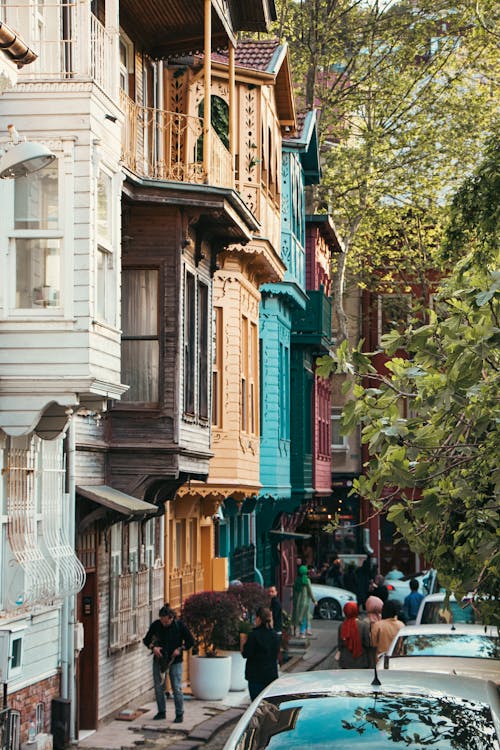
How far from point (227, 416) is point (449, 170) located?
19.3m

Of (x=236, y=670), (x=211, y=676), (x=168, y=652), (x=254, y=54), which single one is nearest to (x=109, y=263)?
(x=168, y=652)

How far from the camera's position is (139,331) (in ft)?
71.6

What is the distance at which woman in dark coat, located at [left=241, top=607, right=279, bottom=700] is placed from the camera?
59.9 ft

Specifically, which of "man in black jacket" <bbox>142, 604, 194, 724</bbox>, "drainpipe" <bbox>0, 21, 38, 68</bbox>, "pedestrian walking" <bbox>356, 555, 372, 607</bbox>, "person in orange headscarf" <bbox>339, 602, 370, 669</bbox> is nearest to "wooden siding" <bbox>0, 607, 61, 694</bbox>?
"man in black jacket" <bbox>142, 604, 194, 724</bbox>

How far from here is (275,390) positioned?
34000 millimetres

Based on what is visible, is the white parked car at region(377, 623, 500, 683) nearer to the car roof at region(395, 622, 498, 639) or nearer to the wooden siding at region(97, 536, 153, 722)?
the car roof at region(395, 622, 498, 639)

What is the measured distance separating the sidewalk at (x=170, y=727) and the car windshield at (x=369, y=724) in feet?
35.8

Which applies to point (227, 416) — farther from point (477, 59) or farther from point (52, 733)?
point (477, 59)

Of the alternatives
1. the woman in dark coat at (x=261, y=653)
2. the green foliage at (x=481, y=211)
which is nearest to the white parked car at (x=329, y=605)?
the woman in dark coat at (x=261, y=653)

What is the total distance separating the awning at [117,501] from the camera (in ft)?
64.0

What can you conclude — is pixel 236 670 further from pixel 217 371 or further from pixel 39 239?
pixel 39 239

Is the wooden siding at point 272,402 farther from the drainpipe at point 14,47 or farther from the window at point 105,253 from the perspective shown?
the drainpipe at point 14,47

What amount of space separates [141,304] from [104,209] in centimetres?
466

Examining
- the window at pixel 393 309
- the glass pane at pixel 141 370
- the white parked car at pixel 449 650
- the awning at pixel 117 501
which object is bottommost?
the white parked car at pixel 449 650
